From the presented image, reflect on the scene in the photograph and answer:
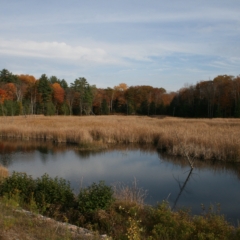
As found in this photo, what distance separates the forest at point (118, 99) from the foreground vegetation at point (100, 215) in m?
31.6

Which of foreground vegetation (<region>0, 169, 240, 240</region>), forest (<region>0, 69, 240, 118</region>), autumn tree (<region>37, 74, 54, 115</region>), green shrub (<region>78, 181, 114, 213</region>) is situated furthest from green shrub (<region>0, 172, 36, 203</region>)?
autumn tree (<region>37, 74, 54, 115</region>)

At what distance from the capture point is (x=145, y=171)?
12.1 m

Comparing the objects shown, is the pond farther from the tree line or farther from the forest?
the tree line

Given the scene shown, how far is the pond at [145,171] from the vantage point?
28.5ft

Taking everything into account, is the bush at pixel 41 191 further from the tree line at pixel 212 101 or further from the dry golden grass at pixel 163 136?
the tree line at pixel 212 101

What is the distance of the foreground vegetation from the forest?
31.6 meters

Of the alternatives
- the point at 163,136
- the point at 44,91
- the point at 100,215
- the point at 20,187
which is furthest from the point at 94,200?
the point at 44,91

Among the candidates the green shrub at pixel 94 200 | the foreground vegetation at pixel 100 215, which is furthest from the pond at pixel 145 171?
the green shrub at pixel 94 200

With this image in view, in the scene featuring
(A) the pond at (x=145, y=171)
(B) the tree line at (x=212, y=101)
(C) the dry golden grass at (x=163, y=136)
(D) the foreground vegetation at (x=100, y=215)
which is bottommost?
(A) the pond at (x=145, y=171)

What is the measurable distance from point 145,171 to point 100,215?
21.8 ft

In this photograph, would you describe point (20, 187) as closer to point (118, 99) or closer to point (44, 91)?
point (44, 91)

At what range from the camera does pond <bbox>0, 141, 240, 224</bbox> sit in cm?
869

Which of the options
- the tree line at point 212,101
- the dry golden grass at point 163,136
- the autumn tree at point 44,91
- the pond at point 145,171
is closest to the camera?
the pond at point 145,171

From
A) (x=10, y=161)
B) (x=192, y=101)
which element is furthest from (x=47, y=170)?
(x=192, y=101)
